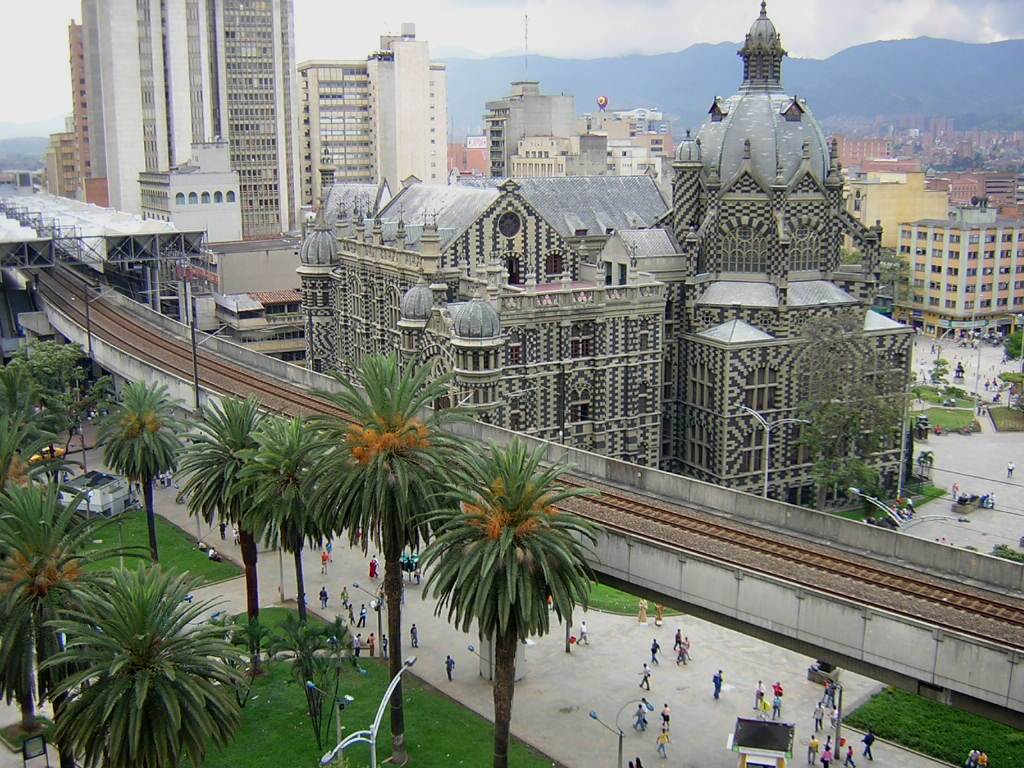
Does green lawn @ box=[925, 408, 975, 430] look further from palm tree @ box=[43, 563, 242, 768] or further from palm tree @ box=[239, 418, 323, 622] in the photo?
palm tree @ box=[43, 563, 242, 768]

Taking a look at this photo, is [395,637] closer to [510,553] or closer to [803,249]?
[510,553]

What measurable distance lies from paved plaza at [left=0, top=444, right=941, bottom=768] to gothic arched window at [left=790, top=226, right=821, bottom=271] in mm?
37697

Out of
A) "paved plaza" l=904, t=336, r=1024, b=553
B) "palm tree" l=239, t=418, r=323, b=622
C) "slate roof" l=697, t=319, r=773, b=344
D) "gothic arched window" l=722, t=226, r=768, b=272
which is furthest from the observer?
"gothic arched window" l=722, t=226, r=768, b=272

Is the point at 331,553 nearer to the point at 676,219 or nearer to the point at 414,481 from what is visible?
the point at 414,481

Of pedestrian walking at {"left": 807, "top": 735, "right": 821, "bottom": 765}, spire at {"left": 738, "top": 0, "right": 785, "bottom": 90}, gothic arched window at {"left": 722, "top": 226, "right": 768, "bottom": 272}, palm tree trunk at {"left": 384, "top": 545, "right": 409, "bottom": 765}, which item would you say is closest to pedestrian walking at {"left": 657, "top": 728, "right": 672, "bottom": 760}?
pedestrian walking at {"left": 807, "top": 735, "right": 821, "bottom": 765}

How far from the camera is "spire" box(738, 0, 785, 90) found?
10162 centimetres

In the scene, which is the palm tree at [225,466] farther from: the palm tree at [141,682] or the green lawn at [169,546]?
the palm tree at [141,682]

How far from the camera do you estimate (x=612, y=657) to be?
6831 cm

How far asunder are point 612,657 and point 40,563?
3429cm

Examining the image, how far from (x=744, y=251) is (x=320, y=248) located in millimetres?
44288

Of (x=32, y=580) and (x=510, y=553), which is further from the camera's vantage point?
(x=32, y=580)

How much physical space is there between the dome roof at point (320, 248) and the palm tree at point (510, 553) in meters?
75.2

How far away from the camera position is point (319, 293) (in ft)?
393

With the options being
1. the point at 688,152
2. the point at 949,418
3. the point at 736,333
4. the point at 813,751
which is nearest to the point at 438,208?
the point at 688,152
